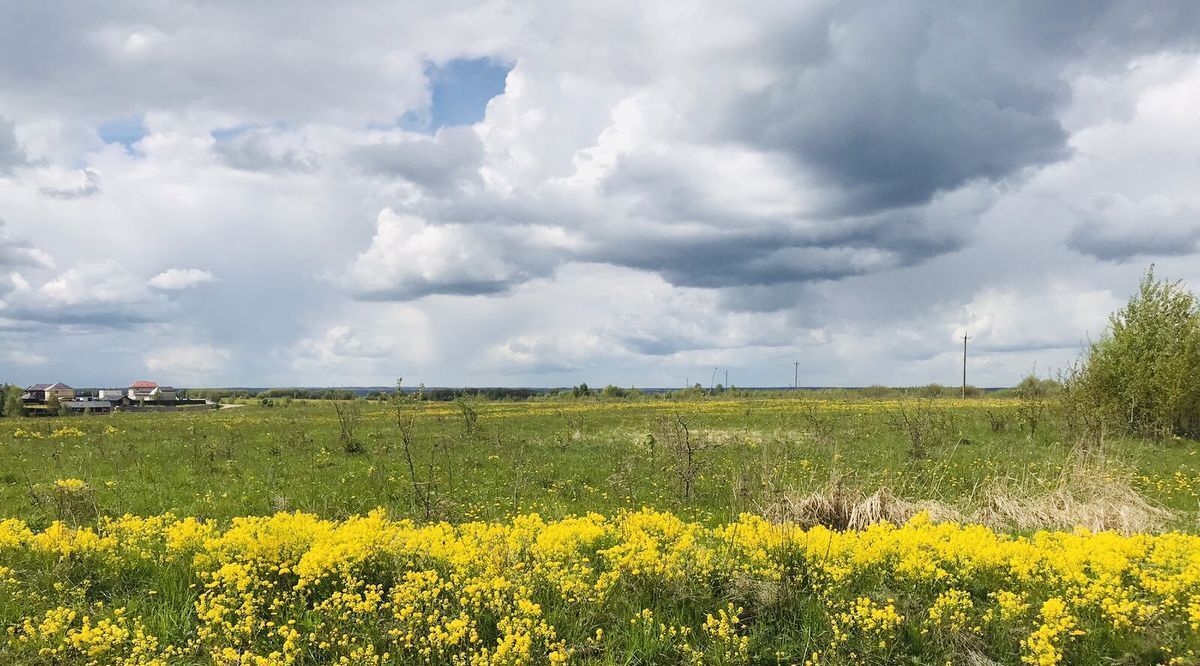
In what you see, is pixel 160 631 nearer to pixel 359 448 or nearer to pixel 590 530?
pixel 590 530

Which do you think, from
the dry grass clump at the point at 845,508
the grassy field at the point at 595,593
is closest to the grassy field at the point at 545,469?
the dry grass clump at the point at 845,508

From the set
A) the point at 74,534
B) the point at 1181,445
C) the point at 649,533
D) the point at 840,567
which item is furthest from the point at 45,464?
the point at 1181,445

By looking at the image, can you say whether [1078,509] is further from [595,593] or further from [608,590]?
[595,593]

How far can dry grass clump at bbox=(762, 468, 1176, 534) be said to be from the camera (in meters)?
9.47

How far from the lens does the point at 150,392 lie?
425ft

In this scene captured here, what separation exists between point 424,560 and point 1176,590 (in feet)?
21.1

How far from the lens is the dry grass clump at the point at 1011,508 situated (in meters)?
9.47

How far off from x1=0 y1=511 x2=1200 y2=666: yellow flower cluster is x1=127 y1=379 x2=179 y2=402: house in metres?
125

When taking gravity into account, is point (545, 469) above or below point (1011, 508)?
below

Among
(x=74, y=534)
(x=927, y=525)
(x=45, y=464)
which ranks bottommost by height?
(x=45, y=464)

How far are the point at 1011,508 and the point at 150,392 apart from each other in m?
151

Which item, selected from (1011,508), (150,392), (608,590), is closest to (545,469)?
(1011,508)

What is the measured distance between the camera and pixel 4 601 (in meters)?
6.01

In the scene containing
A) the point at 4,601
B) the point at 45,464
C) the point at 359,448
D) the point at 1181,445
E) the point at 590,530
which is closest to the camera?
the point at 4,601
